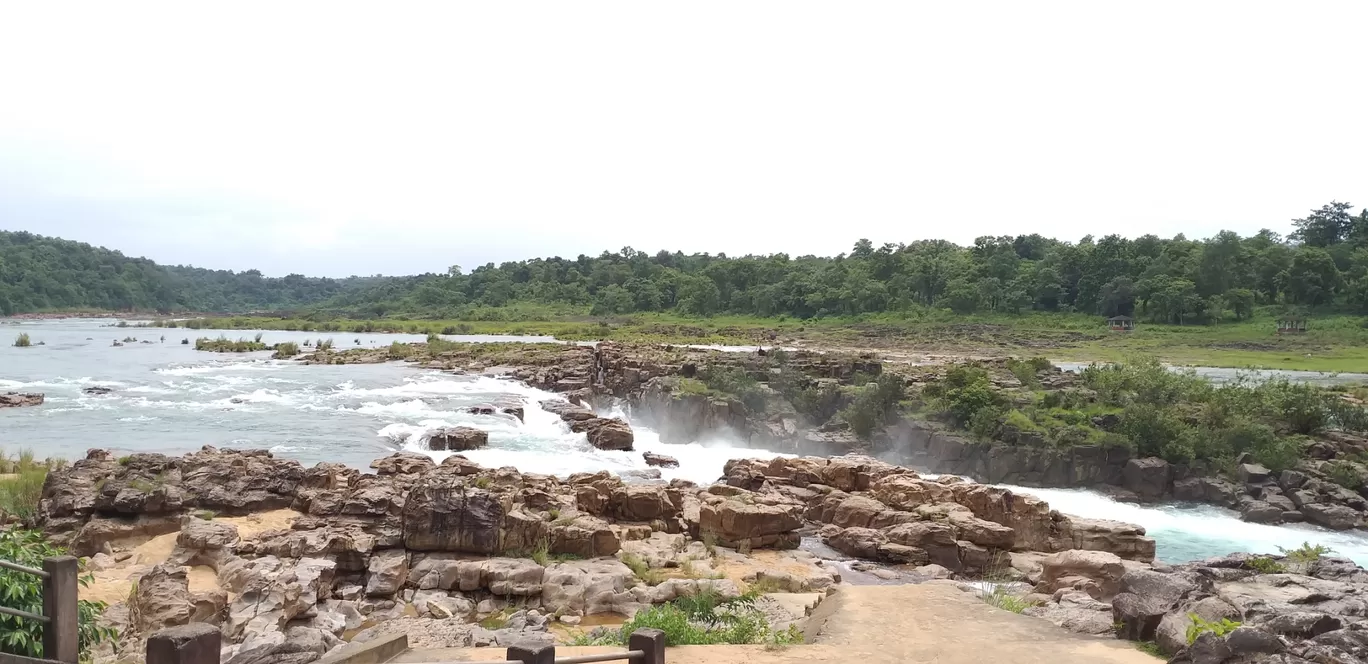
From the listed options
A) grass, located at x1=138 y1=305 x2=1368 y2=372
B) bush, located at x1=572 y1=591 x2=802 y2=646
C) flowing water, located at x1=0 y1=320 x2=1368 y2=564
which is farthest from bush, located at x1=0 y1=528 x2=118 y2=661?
grass, located at x1=138 y1=305 x2=1368 y2=372

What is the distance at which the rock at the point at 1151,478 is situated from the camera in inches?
870

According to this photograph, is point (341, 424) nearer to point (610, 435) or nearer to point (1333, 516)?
point (610, 435)

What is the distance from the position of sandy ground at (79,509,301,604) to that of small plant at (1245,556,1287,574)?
13586 mm

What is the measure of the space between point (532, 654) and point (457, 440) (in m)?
20.0

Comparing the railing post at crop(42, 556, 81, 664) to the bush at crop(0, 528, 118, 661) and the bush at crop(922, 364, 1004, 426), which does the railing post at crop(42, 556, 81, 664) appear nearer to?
the bush at crop(0, 528, 118, 661)

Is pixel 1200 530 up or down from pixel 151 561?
down

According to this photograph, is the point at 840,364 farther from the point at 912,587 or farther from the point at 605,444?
the point at 912,587

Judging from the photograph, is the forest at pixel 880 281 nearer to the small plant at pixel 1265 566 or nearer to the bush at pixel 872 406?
the bush at pixel 872 406

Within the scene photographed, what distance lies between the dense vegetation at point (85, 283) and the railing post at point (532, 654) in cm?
12628

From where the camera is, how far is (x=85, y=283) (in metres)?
117

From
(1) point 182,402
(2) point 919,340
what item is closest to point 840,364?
(1) point 182,402

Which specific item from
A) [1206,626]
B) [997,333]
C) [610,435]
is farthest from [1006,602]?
Result: [997,333]

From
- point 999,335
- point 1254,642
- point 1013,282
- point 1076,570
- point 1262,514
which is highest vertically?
point 1013,282

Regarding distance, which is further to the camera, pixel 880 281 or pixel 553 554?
pixel 880 281
